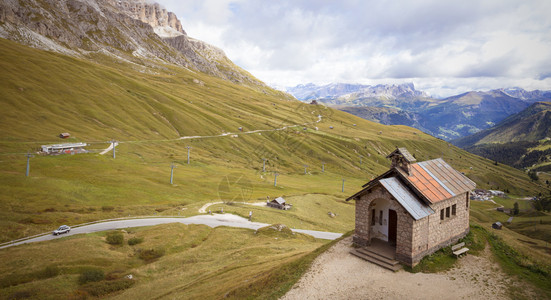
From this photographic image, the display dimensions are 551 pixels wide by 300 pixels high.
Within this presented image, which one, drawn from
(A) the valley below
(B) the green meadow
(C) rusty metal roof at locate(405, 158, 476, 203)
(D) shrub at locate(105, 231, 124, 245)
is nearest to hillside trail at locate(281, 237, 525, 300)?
(A) the valley below

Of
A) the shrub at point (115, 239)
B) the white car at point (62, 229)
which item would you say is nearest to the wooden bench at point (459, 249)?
the shrub at point (115, 239)

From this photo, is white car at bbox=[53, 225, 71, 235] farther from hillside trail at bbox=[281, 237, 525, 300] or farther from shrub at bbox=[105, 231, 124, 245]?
hillside trail at bbox=[281, 237, 525, 300]

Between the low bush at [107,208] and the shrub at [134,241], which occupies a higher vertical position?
the low bush at [107,208]

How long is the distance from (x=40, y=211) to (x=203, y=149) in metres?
109

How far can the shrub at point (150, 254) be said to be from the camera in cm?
4925

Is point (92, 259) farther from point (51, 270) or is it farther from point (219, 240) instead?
point (219, 240)

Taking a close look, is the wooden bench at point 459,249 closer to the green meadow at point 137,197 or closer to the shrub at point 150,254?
the green meadow at point 137,197

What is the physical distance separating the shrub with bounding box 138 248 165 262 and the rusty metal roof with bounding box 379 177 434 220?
40154 millimetres

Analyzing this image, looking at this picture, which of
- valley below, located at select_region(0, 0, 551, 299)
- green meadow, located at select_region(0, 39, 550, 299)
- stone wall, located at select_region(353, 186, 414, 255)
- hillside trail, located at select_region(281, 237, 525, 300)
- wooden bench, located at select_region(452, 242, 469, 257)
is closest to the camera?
hillside trail, located at select_region(281, 237, 525, 300)

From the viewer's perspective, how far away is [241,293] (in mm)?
29297

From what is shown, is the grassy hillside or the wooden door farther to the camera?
the grassy hillside

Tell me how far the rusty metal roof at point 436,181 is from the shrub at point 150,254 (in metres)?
42.7

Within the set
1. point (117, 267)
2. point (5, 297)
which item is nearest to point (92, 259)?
point (117, 267)

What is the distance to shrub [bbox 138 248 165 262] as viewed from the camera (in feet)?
162
